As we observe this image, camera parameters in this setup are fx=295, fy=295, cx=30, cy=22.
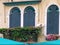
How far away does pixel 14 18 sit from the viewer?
906 inches

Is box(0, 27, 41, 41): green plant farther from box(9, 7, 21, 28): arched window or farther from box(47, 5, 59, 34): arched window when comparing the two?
box(9, 7, 21, 28): arched window

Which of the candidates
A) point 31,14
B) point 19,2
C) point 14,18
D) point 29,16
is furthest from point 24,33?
point 19,2

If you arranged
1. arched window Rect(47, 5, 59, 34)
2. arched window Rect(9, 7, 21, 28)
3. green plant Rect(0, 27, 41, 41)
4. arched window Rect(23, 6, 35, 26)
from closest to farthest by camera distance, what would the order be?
1. green plant Rect(0, 27, 41, 41)
2. arched window Rect(47, 5, 59, 34)
3. arched window Rect(23, 6, 35, 26)
4. arched window Rect(9, 7, 21, 28)

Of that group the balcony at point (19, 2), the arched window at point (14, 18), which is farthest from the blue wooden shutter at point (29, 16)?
the arched window at point (14, 18)

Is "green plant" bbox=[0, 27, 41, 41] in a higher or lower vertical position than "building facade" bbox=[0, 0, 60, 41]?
lower

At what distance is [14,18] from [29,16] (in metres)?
1.25

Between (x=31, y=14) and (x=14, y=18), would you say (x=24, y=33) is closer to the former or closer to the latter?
(x=31, y=14)

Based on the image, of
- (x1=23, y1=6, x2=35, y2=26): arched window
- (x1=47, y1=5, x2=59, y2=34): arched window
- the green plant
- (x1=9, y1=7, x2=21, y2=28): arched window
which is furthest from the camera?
(x1=9, y1=7, x2=21, y2=28): arched window

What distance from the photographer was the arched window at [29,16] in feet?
73.4

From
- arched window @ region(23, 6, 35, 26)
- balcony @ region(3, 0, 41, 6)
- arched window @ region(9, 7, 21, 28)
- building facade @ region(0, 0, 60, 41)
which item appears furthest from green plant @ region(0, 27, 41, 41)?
balcony @ region(3, 0, 41, 6)

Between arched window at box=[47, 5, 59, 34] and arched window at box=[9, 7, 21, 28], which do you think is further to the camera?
arched window at box=[9, 7, 21, 28]

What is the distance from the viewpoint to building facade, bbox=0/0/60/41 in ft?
70.7

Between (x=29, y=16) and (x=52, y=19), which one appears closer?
(x=52, y=19)

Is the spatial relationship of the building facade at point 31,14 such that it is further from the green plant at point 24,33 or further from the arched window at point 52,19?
the green plant at point 24,33
